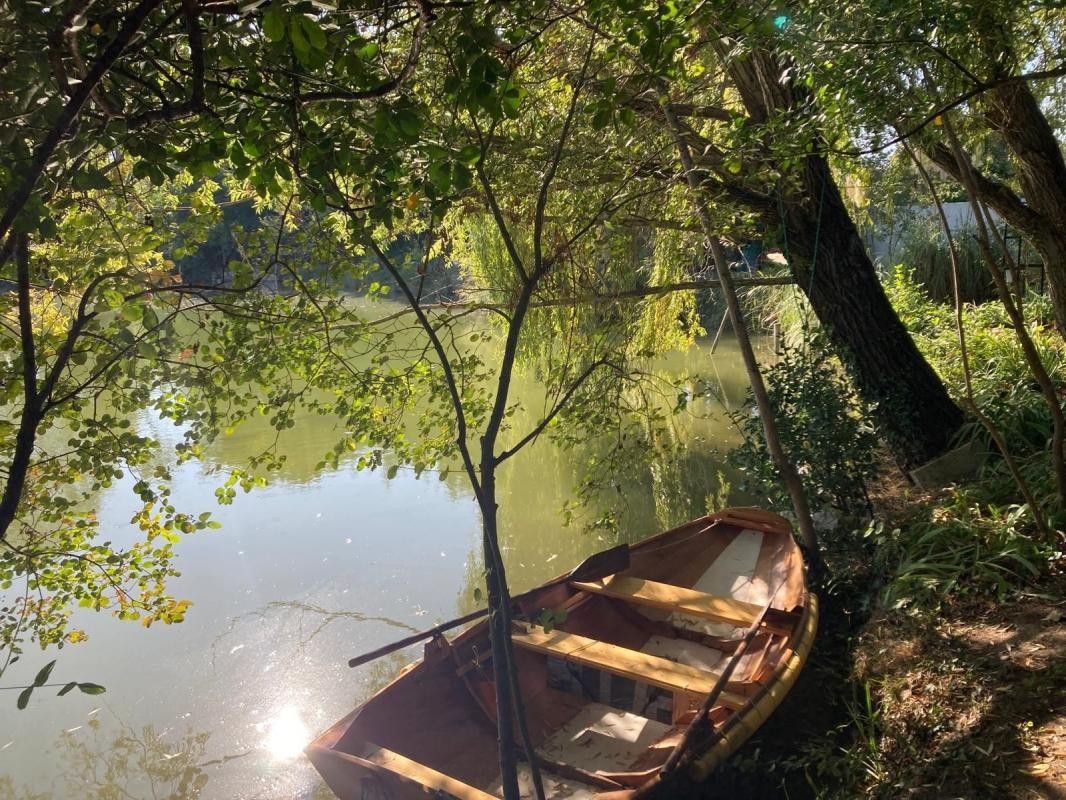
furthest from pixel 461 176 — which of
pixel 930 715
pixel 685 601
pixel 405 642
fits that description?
pixel 685 601

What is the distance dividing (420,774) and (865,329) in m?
4.14

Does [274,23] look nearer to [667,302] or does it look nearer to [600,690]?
[600,690]

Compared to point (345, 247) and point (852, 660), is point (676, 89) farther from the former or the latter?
point (852, 660)

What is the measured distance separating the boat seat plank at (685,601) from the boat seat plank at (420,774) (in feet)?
4.97

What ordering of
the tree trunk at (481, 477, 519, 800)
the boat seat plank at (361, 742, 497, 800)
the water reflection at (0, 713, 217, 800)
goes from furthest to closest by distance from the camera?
the water reflection at (0, 713, 217, 800), the boat seat plank at (361, 742, 497, 800), the tree trunk at (481, 477, 519, 800)

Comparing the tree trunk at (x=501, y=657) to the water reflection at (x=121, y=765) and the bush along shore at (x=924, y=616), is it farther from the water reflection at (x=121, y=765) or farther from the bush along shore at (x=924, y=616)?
the water reflection at (x=121, y=765)

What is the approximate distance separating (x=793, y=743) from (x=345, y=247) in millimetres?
3019

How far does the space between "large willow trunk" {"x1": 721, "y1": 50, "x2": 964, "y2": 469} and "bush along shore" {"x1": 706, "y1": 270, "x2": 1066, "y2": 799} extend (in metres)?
0.22

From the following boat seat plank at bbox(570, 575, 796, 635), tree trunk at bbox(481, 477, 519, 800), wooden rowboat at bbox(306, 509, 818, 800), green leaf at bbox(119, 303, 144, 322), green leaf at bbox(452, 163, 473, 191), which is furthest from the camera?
boat seat plank at bbox(570, 575, 796, 635)

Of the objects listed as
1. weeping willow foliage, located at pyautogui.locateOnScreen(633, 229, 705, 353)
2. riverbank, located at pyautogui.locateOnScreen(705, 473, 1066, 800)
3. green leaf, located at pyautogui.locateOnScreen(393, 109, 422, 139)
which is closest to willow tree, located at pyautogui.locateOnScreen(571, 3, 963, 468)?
weeping willow foliage, located at pyautogui.locateOnScreen(633, 229, 705, 353)

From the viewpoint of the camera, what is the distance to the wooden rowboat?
133 inches

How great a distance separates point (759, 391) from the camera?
15.8 ft

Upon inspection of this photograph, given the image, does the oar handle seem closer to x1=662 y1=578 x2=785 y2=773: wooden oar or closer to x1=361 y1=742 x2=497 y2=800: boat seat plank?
x1=361 y1=742 x2=497 y2=800: boat seat plank

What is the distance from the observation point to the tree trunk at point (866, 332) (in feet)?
18.2
